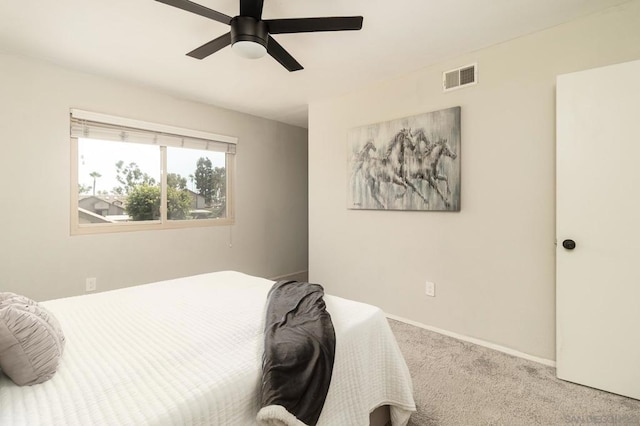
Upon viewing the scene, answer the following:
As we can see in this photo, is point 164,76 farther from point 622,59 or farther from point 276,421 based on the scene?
point 622,59

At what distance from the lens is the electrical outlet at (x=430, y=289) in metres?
2.69

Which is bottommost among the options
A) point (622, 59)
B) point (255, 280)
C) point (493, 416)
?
point (493, 416)

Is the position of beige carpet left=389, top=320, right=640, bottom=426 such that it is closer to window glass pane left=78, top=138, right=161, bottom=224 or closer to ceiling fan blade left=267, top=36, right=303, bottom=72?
ceiling fan blade left=267, top=36, right=303, bottom=72

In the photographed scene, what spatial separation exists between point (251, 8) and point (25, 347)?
1.73m

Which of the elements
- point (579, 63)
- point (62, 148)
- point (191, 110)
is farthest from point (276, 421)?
point (191, 110)

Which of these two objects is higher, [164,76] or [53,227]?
[164,76]

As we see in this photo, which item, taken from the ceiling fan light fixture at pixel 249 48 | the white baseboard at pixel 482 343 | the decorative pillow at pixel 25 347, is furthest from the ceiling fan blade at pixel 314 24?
the white baseboard at pixel 482 343

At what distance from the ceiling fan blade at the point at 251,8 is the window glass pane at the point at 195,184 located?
230cm

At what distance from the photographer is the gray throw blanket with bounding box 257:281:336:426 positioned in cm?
98

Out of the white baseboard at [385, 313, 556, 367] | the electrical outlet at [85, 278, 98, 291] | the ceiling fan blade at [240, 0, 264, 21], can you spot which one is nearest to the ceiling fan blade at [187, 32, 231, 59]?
the ceiling fan blade at [240, 0, 264, 21]

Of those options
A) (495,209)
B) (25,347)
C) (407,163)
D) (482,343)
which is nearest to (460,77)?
(407,163)

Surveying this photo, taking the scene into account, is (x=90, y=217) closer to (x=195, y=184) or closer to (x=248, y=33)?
(x=195, y=184)

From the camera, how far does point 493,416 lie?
Answer: 160 centimetres

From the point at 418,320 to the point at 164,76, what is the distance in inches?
134
